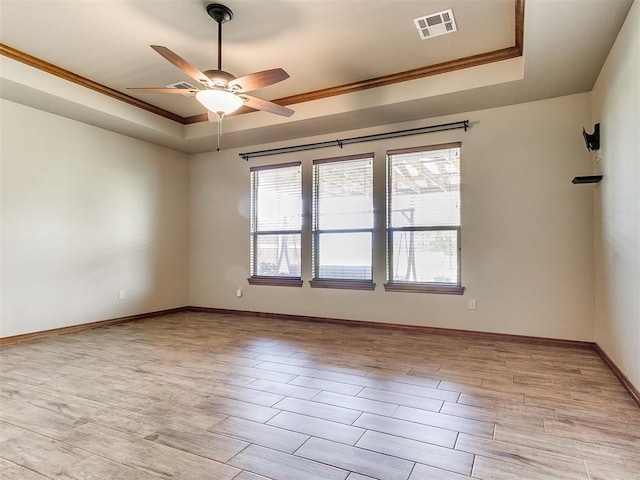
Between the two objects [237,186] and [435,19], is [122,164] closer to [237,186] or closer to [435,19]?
[237,186]

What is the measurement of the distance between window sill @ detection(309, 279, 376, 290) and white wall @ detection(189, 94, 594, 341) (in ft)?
0.26

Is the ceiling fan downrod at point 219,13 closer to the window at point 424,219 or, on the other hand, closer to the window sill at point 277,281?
the window at point 424,219

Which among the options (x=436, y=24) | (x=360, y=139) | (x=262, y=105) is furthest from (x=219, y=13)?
(x=360, y=139)

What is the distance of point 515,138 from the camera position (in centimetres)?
430

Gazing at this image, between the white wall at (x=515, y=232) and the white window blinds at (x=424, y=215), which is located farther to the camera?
the white window blinds at (x=424, y=215)

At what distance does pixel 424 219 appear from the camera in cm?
478

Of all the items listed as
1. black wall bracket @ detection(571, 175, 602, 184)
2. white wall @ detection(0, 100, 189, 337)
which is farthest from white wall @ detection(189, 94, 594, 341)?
white wall @ detection(0, 100, 189, 337)

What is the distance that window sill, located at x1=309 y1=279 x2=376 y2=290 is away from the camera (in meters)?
5.09

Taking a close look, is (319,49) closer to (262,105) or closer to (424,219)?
(262,105)

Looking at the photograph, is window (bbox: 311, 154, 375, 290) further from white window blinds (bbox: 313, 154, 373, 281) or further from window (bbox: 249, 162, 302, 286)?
window (bbox: 249, 162, 302, 286)

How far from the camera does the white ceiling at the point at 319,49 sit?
3.00 m

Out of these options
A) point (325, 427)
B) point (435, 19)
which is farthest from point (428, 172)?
point (325, 427)

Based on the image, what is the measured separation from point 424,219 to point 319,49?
2382mm

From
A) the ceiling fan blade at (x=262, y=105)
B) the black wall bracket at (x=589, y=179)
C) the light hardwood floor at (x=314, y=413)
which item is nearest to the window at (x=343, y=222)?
the light hardwood floor at (x=314, y=413)
